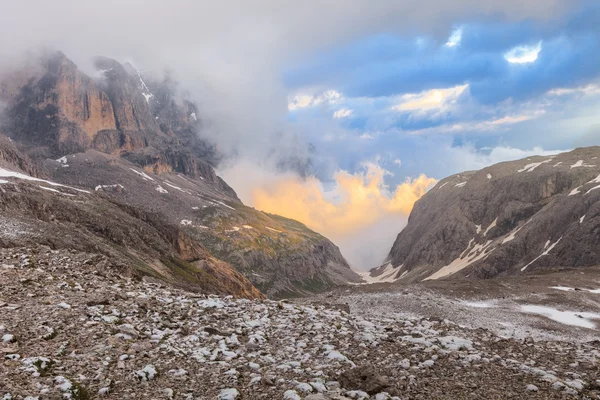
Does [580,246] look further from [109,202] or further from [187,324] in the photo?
[187,324]

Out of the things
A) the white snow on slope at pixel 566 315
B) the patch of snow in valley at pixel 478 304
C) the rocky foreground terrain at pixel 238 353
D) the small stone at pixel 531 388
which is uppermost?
the rocky foreground terrain at pixel 238 353

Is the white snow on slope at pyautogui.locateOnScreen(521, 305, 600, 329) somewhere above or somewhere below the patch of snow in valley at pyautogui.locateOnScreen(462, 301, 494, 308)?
below

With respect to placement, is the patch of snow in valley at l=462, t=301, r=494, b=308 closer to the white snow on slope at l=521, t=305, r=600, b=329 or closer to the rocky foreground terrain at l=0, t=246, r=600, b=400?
the white snow on slope at l=521, t=305, r=600, b=329

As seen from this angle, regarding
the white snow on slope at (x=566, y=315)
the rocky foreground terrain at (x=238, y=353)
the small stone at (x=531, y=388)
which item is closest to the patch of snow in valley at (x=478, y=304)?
the white snow on slope at (x=566, y=315)

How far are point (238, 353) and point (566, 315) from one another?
42.6 m

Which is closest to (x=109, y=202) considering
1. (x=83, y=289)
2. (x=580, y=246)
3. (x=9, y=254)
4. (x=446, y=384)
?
(x=9, y=254)

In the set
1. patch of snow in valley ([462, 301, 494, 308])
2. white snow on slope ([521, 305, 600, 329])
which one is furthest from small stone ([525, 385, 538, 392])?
white snow on slope ([521, 305, 600, 329])

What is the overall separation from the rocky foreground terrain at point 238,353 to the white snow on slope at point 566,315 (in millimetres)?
28262

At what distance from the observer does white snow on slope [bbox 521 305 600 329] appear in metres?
41.5

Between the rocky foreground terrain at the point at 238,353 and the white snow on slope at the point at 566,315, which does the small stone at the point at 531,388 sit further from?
the white snow on slope at the point at 566,315

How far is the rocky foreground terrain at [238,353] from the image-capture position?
11.8 meters

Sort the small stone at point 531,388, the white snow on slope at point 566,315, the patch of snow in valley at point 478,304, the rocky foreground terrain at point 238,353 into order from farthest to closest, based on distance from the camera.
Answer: the patch of snow in valley at point 478,304, the white snow on slope at point 566,315, the small stone at point 531,388, the rocky foreground terrain at point 238,353

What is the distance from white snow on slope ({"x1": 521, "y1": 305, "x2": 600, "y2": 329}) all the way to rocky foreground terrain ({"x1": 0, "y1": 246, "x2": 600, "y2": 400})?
1113 inches

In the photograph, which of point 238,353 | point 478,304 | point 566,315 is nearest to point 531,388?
point 238,353
